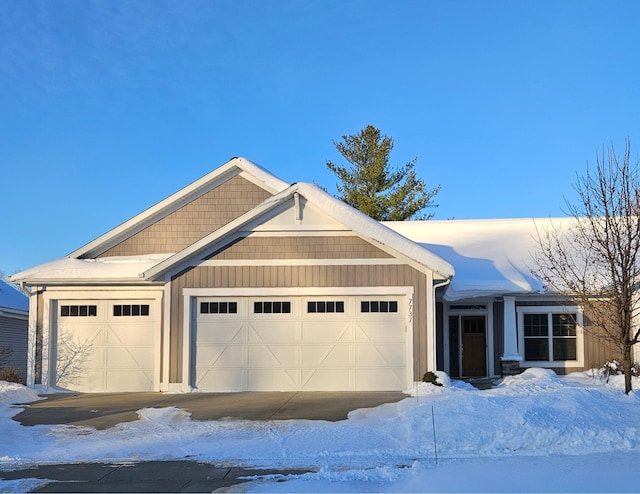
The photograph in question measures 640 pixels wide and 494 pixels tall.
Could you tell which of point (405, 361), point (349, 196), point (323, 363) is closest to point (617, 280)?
point (405, 361)

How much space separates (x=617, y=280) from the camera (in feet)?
42.9

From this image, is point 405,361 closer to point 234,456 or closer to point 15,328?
point 234,456

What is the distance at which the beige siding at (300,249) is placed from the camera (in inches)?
632

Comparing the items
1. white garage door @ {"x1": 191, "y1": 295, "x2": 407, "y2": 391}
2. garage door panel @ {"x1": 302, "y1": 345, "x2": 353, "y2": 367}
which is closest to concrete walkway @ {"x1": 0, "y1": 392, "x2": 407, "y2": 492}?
white garage door @ {"x1": 191, "y1": 295, "x2": 407, "y2": 391}

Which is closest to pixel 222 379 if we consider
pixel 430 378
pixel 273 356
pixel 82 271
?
pixel 273 356

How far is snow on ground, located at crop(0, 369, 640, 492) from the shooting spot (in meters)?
8.02

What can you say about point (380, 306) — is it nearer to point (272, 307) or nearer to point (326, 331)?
point (326, 331)

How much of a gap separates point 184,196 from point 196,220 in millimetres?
747

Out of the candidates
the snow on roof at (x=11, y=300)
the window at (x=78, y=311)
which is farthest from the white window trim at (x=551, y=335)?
the snow on roof at (x=11, y=300)

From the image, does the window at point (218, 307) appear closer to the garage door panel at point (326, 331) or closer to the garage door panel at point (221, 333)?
the garage door panel at point (221, 333)

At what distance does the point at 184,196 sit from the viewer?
1923 centimetres

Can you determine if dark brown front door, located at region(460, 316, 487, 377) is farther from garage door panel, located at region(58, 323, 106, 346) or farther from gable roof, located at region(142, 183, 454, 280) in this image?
garage door panel, located at region(58, 323, 106, 346)

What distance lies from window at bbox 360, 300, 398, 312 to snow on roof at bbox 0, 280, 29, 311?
16896 millimetres

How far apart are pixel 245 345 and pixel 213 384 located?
1.18 meters
